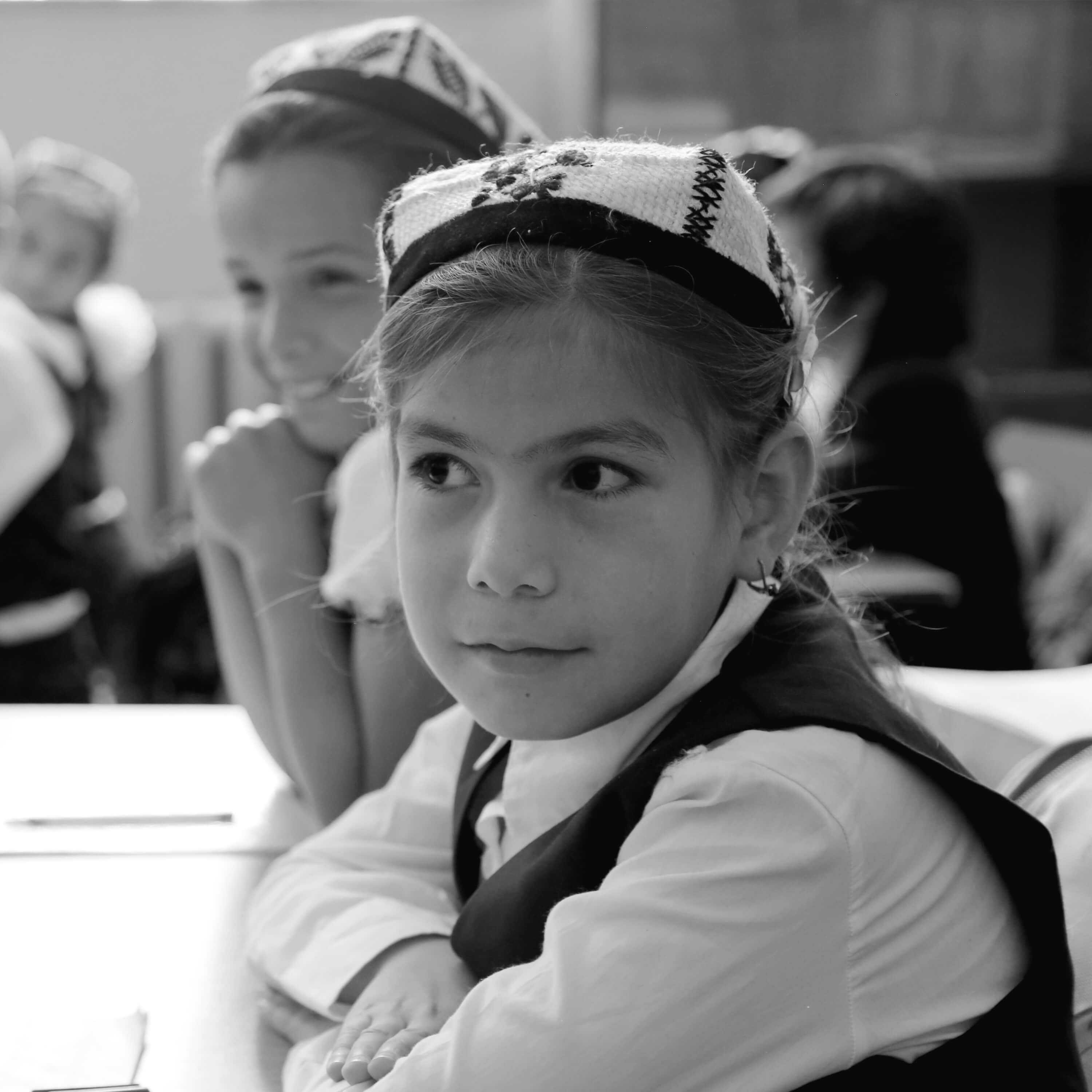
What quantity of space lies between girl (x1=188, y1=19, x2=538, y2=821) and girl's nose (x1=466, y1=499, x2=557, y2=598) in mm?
362

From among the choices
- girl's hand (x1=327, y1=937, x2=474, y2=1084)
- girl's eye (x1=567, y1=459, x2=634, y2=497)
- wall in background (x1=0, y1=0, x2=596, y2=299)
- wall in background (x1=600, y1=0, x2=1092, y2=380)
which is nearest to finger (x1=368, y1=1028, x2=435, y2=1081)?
girl's hand (x1=327, y1=937, x2=474, y2=1084)

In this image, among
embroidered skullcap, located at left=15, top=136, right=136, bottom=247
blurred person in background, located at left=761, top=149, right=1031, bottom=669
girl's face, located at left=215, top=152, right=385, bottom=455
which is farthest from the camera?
embroidered skullcap, located at left=15, top=136, right=136, bottom=247

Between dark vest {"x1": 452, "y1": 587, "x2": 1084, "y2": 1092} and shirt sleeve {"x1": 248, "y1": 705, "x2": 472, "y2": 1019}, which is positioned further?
shirt sleeve {"x1": 248, "y1": 705, "x2": 472, "y2": 1019}

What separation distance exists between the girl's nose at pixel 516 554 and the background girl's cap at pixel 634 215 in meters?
0.13

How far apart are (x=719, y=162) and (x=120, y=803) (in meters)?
0.68

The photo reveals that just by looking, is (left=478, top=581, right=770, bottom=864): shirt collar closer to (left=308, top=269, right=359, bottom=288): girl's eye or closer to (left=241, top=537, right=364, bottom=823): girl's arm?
(left=241, top=537, right=364, bottom=823): girl's arm

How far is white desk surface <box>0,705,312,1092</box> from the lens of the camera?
2.40 feet

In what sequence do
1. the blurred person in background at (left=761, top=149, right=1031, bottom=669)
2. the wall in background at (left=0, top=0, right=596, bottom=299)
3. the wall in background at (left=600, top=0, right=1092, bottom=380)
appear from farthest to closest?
the wall in background at (left=0, top=0, right=596, bottom=299), the wall in background at (left=600, top=0, right=1092, bottom=380), the blurred person in background at (left=761, top=149, right=1031, bottom=669)

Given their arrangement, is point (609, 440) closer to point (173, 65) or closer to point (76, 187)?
point (76, 187)

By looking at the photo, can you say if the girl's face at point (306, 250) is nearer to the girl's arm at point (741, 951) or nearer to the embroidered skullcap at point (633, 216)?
the embroidered skullcap at point (633, 216)

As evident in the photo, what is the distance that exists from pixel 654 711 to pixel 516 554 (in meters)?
0.13

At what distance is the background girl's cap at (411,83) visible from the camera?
3.45 ft

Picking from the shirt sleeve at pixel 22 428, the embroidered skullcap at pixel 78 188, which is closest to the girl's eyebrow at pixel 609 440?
the shirt sleeve at pixel 22 428

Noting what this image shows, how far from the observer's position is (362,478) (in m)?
1.03
